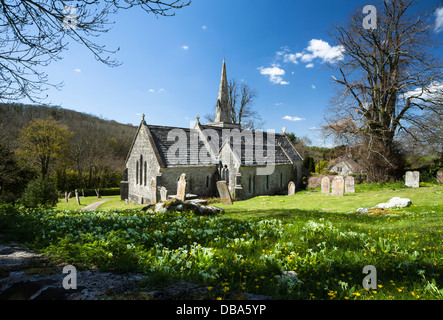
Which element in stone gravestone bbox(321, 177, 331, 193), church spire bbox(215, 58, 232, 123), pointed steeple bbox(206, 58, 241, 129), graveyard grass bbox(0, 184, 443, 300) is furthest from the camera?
church spire bbox(215, 58, 232, 123)

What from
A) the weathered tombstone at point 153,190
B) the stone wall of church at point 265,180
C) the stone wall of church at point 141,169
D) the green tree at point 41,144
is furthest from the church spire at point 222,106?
the green tree at point 41,144

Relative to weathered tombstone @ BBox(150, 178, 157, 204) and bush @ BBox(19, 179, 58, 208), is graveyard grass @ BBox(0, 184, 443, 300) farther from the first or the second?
weathered tombstone @ BBox(150, 178, 157, 204)

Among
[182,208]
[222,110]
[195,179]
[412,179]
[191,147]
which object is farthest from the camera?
[222,110]

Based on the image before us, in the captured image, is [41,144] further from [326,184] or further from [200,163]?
[326,184]

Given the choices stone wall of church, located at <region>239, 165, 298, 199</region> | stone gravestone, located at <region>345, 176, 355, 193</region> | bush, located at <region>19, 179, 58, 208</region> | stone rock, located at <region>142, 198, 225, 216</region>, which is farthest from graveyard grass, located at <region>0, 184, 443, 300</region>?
stone wall of church, located at <region>239, 165, 298, 199</region>

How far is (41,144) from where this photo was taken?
34406 millimetres

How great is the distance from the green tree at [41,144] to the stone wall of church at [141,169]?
17.2 m

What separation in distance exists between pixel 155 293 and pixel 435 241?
231 inches

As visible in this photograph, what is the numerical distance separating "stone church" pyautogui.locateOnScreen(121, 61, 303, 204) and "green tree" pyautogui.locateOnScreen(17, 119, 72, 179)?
1754 centimetres

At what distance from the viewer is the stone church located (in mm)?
21938

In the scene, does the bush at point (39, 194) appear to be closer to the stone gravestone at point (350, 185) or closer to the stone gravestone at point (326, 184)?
the stone gravestone at point (326, 184)

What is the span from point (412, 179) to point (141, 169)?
2578 centimetres

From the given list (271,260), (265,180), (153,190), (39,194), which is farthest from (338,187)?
(39,194)

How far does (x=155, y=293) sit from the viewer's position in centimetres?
242
